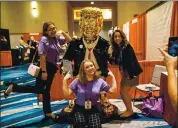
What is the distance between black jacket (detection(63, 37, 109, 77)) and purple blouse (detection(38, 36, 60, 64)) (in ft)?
0.82

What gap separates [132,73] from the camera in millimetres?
2762

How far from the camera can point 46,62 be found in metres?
2.77

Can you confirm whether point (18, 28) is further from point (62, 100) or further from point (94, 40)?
point (94, 40)

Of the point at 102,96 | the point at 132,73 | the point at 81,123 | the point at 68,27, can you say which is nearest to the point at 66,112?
the point at 102,96

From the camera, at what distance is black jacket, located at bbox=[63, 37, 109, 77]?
2492mm

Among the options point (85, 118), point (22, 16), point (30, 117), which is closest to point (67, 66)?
point (85, 118)

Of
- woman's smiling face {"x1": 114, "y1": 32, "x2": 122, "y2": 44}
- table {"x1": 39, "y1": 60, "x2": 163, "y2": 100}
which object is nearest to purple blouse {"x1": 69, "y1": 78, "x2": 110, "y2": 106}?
woman's smiling face {"x1": 114, "y1": 32, "x2": 122, "y2": 44}

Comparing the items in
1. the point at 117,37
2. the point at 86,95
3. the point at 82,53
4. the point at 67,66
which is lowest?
the point at 86,95

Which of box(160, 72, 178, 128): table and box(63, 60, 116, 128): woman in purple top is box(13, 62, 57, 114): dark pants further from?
box(160, 72, 178, 128): table

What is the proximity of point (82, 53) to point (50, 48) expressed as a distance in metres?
0.46

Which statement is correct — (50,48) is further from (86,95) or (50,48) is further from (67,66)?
(86,95)

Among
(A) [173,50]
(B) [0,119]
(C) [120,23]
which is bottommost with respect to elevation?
(B) [0,119]

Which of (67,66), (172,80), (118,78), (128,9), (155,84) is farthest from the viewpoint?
(128,9)

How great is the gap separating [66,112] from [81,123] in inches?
27.6
